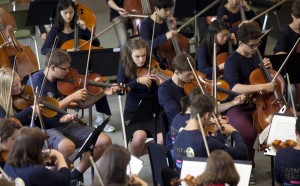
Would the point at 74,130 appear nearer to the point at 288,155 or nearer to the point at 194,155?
the point at 194,155

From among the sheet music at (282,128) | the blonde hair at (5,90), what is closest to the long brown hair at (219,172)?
the sheet music at (282,128)

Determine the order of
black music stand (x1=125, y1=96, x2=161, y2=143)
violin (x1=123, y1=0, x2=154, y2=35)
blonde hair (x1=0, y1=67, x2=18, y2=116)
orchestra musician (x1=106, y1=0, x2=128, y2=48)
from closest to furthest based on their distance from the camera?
blonde hair (x1=0, y1=67, x2=18, y2=116), black music stand (x1=125, y1=96, x2=161, y2=143), violin (x1=123, y1=0, x2=154, y2=35), orchestra musician (x1=106, y1=0, x2=128, y2=48)

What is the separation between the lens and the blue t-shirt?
4309 mm

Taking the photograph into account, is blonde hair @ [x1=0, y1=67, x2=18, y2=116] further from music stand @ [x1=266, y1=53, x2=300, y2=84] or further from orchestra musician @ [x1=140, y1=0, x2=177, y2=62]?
music stand @ [x1=266, y1=53, x2=300, y2=84]

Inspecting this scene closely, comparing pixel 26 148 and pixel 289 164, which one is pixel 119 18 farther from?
pixel 26 148

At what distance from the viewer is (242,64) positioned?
573cm

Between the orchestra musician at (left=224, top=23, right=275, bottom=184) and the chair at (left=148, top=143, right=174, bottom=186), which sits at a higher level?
the orchestra musician at (left=224, top=23, right=275, bottom=184)

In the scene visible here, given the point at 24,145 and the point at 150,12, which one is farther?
the point at 150,12

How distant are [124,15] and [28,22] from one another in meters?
1.11

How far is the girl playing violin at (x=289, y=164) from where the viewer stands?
4309 millimetres

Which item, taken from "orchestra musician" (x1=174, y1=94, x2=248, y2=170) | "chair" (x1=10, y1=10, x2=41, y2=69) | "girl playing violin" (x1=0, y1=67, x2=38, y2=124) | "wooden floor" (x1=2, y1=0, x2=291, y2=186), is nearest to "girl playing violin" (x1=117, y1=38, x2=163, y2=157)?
"wooden floor" (x1=2, y1=0, x2=291, y2=186)

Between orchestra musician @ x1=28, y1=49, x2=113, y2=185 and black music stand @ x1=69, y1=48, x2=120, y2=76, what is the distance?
526 mm

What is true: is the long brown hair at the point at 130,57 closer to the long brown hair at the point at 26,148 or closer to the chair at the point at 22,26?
the long brown hair at the point at 26,148

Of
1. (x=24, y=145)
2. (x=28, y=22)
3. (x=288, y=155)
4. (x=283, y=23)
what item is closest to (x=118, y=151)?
(x=24, y=145)
